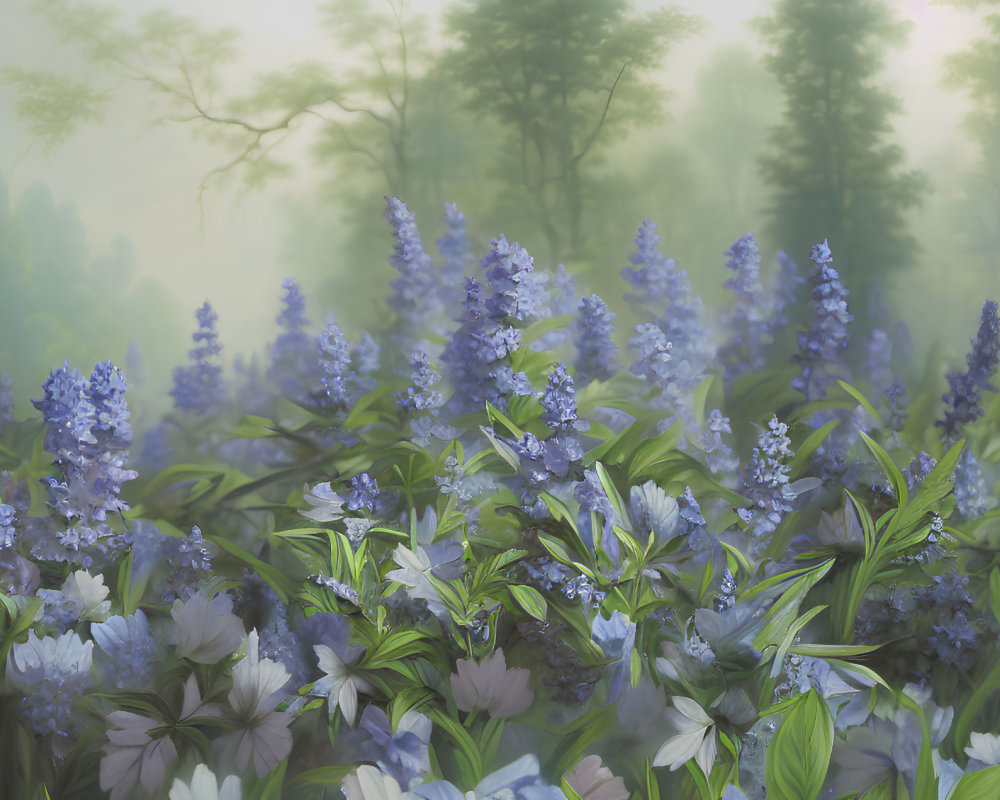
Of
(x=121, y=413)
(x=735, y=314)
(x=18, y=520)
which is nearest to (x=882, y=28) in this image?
(x=735, y=314)

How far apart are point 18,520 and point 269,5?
79 centimetres

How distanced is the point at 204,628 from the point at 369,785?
305 mm

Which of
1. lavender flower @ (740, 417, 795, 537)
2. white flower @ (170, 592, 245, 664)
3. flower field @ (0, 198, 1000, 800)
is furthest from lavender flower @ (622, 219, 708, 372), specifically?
white flower @ (170, 592, 245, 664)

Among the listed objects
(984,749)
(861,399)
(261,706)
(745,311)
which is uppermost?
(745,311)

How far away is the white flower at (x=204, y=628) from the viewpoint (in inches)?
41.4

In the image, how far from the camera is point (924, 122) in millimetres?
1101

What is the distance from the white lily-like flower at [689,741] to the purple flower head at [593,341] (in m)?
0.46

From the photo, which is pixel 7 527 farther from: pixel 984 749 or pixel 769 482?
pixel 984 749

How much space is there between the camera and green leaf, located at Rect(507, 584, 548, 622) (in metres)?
1.04

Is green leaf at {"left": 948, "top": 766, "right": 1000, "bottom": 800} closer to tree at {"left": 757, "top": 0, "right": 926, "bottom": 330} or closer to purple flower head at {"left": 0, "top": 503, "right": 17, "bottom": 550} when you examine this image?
tree at {"left": 757, "top": 0, "right": 926, "bottom": 330}

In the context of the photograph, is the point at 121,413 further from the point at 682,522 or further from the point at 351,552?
the point at 682,522

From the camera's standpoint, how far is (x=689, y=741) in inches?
41.4

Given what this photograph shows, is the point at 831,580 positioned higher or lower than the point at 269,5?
lower

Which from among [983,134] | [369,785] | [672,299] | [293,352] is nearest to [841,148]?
[983,134]
